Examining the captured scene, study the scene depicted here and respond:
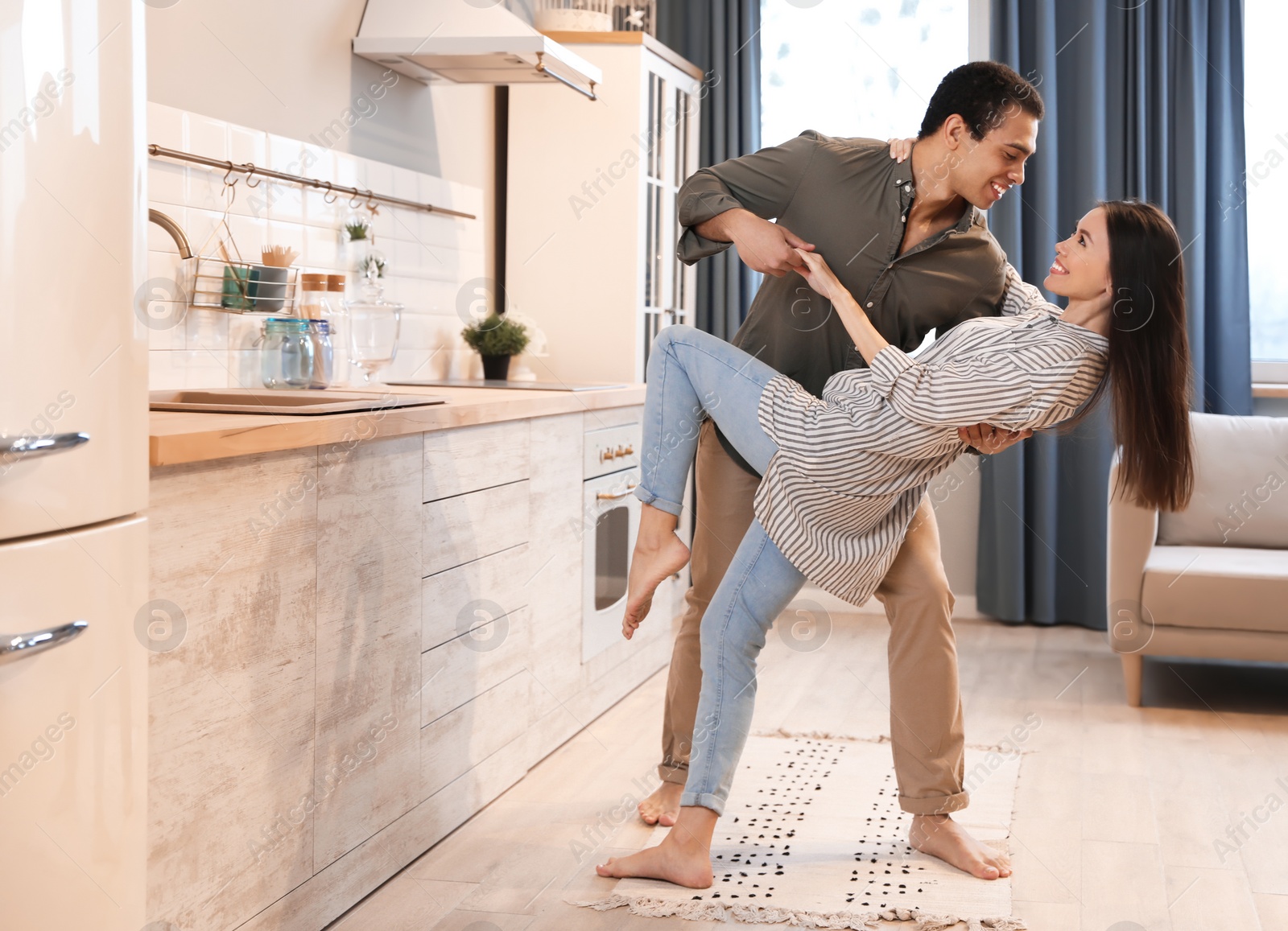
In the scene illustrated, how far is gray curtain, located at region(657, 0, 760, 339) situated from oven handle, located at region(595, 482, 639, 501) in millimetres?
1367

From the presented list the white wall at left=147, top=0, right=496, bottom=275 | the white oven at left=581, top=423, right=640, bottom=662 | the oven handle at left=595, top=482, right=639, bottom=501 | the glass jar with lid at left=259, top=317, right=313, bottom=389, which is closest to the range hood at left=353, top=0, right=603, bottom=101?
the white wall at left=147, top=0, right=496, bottom=275

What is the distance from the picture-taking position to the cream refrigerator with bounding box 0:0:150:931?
125 cm

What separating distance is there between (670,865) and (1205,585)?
6.48ft

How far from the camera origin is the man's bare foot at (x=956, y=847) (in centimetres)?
222

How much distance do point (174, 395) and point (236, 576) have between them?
79cm

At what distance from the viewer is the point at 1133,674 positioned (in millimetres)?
3471

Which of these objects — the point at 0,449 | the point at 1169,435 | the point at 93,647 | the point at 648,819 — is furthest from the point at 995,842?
the point at 0,449

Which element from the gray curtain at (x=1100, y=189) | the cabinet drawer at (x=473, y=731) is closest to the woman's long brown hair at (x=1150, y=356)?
the cabinet drawer at (x=473, y=731)

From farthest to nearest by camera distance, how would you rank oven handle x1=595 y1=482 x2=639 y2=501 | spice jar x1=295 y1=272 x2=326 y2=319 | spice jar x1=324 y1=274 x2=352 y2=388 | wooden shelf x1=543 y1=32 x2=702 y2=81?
wooden shelf x1=543 y1=32 x2=702 y2=81 → oven handle x1=595 y1=482 x2=639 y2=501 → spice jar x1=324 y1=274 x2=352 y2=388 → spice jar x1=295 y1=272 x2=326 y2=319

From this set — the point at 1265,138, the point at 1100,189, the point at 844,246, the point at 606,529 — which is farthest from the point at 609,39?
the point at 1265,138

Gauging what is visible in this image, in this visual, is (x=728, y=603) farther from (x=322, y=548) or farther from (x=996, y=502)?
(x=996, y=502)

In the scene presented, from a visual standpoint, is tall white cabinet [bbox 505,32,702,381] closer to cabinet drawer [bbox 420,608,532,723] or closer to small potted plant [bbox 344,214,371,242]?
small potted plant [bbox 344,214,371,242]

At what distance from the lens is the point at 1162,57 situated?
432 centimetres

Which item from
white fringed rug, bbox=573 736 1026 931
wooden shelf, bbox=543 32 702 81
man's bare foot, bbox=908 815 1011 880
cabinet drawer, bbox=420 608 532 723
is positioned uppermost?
wooden shelf, bbox=543 32 702 81
